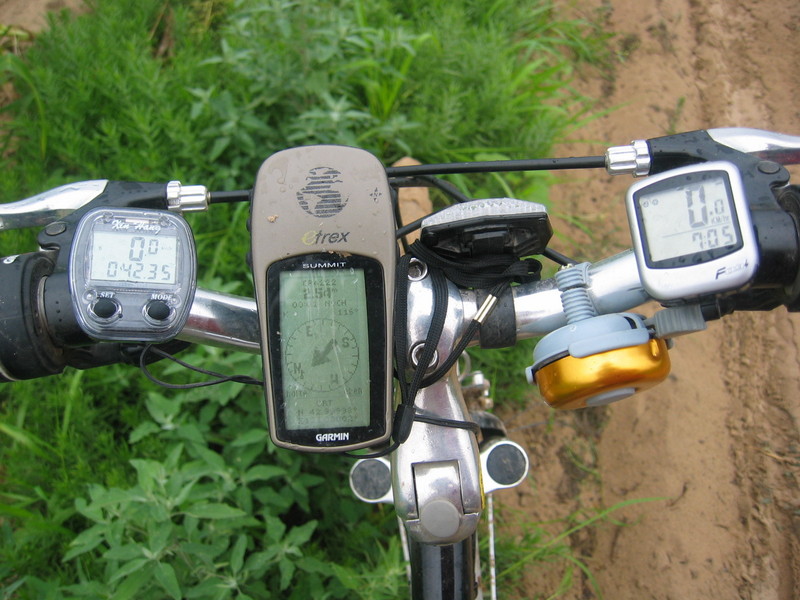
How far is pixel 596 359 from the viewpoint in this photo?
2.93 ft

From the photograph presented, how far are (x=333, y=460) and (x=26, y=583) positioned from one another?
977 millimetres

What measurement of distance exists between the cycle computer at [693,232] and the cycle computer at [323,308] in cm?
38

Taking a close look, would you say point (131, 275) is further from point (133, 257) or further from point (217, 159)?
point (217, 159)

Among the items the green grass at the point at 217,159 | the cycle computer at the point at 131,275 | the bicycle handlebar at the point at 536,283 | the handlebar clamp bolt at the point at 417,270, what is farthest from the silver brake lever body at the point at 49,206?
the green grass at the point at 217,159

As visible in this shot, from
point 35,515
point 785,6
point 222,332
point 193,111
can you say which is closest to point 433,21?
point 193,111

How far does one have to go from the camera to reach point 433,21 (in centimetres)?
301

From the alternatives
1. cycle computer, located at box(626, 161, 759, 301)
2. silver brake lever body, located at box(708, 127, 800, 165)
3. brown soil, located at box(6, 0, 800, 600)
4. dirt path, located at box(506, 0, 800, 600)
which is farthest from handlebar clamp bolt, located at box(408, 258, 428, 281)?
dirt path, located at box(506, 0, 800, 600)

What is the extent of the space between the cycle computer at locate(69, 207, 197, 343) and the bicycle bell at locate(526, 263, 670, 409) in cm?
59

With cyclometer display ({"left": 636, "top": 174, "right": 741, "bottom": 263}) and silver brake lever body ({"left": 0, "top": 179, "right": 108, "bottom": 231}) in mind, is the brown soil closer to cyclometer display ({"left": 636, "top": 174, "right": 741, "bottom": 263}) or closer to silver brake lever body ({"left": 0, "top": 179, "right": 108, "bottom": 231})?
cyclometer display ({"left": 636, "top": 174, "right": 741, "bottom": 263})

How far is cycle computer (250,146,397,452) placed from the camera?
969mm

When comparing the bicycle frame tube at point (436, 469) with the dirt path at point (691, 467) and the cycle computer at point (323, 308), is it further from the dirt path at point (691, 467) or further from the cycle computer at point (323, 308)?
the dirt path at point (691, 467)

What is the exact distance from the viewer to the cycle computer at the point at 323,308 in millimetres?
969

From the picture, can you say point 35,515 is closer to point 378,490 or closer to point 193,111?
point 378,490

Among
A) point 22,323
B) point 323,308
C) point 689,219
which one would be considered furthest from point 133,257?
point 689,219
